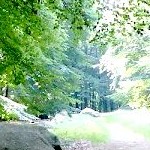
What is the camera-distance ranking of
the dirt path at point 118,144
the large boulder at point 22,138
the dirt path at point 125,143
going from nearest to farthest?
the large boulder at point 22,138
the dirt path at point 118,144
the dirt path at point 125,143

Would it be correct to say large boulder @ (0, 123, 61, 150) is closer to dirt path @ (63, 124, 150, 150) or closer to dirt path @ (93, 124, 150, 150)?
dirt path @ (63, 124, 150, 150)

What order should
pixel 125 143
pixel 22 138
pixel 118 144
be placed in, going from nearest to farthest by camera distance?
1. pixel 22 138
2. pixel 118 144
3. pixel 125 143

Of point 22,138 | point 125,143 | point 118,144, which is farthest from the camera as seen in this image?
point 125,143

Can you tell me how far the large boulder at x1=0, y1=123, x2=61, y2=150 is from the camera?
26.0ft

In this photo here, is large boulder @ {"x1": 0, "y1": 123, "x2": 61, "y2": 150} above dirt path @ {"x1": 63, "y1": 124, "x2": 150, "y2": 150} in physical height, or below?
below

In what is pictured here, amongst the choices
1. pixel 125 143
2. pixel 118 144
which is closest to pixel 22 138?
pixel 118 144

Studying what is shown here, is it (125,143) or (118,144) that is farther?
(125,143)

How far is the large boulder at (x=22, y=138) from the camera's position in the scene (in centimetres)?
792

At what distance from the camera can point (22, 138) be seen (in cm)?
822

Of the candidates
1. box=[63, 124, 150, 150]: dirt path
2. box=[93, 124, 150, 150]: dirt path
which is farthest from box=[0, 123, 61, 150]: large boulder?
box=[93, 124, 150, 150]: dirt path

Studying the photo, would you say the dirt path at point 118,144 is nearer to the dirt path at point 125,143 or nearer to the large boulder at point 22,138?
the dirt path at point 125,143

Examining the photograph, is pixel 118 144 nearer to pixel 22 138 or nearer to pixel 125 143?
pixel 125 143

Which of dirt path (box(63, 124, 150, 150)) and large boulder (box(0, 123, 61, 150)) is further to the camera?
dirt path (box(63, 124, 150, 150))

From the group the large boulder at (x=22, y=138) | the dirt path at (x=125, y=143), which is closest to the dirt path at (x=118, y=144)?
the dirt path at (x=125, y=143)
